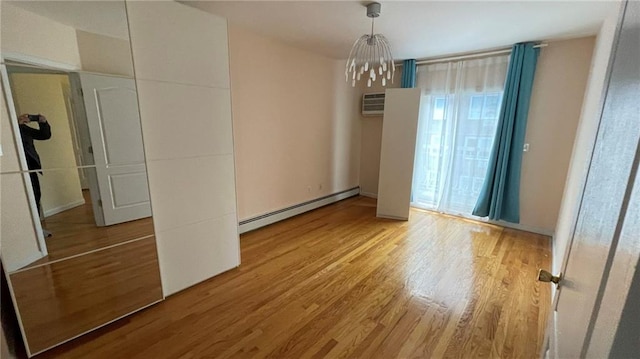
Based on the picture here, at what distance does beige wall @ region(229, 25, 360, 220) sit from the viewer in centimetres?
321

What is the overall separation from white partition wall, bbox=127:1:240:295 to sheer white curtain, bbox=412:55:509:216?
3204 mm

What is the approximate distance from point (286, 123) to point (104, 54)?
2.26 m

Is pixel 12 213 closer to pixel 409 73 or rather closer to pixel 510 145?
pixel 409 73

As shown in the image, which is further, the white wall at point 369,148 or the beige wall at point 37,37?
the white wall at point 369,148

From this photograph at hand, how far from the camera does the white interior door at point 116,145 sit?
1715 mm

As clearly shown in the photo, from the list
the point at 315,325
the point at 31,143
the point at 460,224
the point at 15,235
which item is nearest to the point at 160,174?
the point at 31,143

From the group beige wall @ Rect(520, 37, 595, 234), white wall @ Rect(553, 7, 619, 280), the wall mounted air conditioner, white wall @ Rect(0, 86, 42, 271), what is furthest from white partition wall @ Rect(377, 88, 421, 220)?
white wall @ Rect(0, 86, 42, 271)

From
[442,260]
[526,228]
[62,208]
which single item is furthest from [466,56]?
[62,208]

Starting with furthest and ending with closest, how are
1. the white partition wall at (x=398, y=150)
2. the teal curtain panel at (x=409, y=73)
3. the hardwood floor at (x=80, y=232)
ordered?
the teal curtain panel at (x=409, y=73) < the white partition wall at (x=398, y=150) < the hardwood floor at (x=80, y=232)

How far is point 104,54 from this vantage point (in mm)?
1706

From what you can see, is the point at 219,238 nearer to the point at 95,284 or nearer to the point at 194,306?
the point at 194,306

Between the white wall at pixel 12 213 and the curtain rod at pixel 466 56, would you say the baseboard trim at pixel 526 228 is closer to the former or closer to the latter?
the curtain rod at pixel 466 56

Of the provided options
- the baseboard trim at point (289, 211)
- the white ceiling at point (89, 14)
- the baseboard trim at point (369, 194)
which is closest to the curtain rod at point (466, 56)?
the baseboard trim at point (369, 194)

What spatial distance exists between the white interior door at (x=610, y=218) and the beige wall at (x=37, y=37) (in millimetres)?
2412
